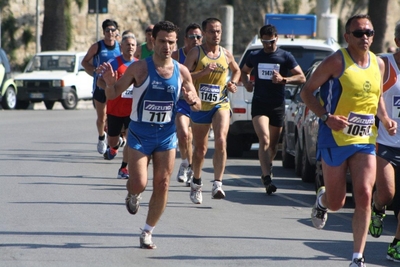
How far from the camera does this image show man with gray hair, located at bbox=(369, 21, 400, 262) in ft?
28.6

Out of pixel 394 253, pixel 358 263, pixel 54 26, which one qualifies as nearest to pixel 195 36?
pixel 394 253

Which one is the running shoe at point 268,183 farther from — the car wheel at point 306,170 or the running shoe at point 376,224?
the running shoe at point 376,224

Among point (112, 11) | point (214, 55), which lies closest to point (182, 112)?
point (214, 55)

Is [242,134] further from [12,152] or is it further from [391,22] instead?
[391,22]

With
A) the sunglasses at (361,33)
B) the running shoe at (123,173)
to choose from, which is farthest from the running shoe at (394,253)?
the running shoe at (123,173)

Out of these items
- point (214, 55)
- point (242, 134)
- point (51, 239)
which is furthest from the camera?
point (242, 134)

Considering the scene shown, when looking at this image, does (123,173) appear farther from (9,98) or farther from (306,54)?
(9,98)

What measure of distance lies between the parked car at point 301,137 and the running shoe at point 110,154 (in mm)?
2698

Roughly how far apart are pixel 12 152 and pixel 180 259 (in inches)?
405

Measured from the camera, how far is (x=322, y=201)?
27.6 feet

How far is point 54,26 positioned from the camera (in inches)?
1485

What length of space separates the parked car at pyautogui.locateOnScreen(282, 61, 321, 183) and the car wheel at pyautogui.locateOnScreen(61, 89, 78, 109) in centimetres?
1720

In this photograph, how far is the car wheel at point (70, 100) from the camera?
33.2 m

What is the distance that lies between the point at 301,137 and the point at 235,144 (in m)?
3.69
